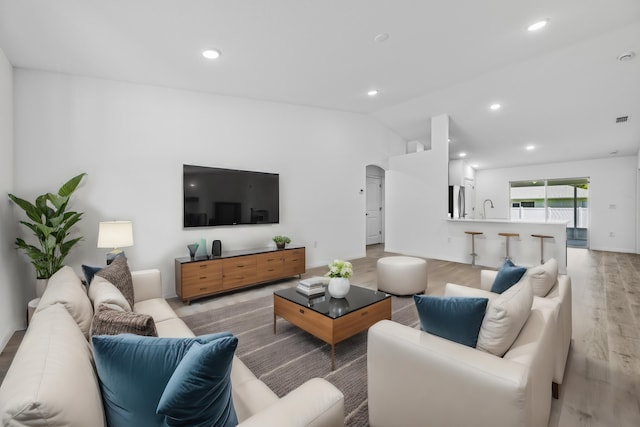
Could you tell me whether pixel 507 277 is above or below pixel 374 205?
below

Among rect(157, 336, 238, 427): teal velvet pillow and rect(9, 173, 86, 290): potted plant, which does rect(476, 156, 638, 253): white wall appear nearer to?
rect(157, 336, 238, 427): teal velvet pillow

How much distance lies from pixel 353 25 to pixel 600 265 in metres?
6.84

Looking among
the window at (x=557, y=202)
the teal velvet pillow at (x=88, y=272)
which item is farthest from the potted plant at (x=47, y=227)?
the window at (x=557, y=202)

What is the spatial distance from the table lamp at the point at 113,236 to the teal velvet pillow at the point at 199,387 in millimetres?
2845

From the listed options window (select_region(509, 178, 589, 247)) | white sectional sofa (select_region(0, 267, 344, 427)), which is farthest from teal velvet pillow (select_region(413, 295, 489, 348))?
window (select_region(509, 178, 589, 247))

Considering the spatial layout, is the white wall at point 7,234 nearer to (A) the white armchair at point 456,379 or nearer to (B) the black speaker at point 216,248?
(B) the black speaker at point 216,248

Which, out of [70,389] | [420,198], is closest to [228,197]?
[70,389]

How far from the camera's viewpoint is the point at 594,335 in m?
2.70

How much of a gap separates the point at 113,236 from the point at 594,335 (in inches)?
195

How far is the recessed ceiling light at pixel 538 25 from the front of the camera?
311cm

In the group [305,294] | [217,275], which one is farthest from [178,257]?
[305,294]

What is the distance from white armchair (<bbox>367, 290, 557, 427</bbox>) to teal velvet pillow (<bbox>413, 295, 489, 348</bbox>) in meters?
0.06

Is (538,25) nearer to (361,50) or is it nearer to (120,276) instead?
(361,50)

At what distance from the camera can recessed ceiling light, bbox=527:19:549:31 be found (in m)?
3.11
